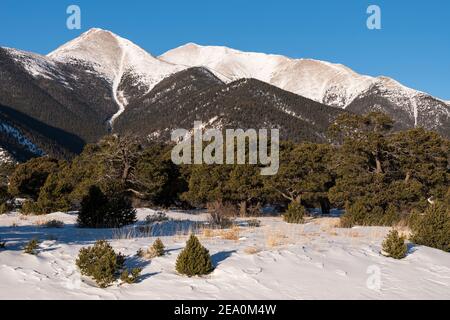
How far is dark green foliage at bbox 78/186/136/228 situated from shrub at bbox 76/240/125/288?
8569 mm

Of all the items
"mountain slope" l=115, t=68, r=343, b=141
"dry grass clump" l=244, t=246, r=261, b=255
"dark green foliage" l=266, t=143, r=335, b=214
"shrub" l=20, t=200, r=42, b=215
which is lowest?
"dry grass clump" l=244, t=246, r=261, b=255

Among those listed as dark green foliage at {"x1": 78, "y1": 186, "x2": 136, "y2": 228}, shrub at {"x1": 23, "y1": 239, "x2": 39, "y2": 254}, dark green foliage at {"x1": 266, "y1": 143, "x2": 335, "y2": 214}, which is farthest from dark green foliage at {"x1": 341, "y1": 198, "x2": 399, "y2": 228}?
shrub at {"x1": 23, "y1": 239, "x2": 39, "y2": 254}

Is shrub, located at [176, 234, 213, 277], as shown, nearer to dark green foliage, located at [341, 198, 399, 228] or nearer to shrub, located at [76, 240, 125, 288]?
shrub, located at [76, 240, 125, 288]

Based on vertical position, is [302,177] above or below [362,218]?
above

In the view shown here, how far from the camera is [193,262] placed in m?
8.46

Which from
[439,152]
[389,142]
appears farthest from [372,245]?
[439,152]

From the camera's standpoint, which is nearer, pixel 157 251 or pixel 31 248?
pixel 31 248

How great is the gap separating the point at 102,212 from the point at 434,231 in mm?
10812

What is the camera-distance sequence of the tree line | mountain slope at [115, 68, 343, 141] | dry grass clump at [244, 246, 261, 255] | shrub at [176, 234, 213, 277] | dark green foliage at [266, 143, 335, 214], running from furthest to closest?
1. mountain slope at [115, 68, 343, 141]
2. dark green foliage at [266, 143, 335, 214]
3. the tree line
4. dry grass clump at [244, 246, 261, 255]
5. shrub at [176, 234, 213, 277]

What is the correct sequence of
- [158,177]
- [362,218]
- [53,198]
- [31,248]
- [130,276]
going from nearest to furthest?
[130,276] → [31,248] → [362,218] → [53,198] → [158,177]

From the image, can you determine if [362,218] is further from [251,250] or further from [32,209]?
[32,209]

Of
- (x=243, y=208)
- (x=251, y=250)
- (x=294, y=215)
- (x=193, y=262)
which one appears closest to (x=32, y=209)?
(x=243, y=208)

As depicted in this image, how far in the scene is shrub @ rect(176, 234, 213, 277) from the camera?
8438mm
